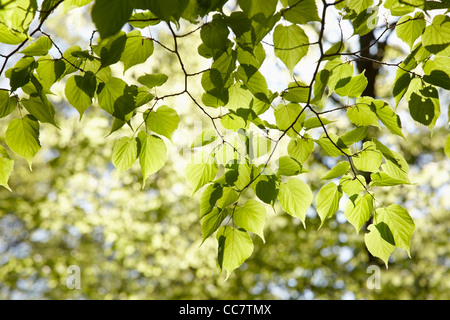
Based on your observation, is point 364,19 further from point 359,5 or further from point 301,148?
point 301,148

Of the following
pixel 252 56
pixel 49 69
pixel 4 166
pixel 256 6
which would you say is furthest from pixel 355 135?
pixel 4 166

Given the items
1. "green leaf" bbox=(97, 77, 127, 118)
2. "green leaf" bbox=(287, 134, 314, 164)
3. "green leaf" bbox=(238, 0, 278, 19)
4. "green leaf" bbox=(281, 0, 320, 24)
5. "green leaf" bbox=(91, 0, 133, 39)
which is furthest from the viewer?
"green leaf" bbox=(287, 134, 314, 164)

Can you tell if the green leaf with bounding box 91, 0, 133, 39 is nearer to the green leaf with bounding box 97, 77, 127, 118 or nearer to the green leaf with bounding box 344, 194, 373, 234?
the green leaf with bounding box 97, 77, 127, 118

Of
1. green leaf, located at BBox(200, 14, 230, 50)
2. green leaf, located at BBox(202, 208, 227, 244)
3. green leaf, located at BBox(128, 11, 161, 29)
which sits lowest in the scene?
green leaf, located at BBox(202, 208, 227, 244)

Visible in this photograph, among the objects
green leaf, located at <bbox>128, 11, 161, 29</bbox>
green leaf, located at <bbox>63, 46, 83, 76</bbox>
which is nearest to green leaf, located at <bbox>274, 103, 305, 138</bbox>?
green leaf, located at <bbox>128, 11, 161, 29</bbox>

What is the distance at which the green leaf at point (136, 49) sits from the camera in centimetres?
71

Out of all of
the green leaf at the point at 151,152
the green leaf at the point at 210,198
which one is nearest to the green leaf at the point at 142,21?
the green leaf at the point at 151,152

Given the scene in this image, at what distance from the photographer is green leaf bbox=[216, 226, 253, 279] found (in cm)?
79

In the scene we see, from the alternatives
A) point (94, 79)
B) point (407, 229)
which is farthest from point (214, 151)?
point (407, 229)

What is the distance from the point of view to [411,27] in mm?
709

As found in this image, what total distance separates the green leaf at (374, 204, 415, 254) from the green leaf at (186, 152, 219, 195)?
0.36m

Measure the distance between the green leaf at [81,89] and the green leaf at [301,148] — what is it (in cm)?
43

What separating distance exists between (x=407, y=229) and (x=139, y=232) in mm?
5402

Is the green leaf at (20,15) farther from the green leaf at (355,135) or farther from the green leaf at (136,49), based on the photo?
the green leaf at (355,135)
